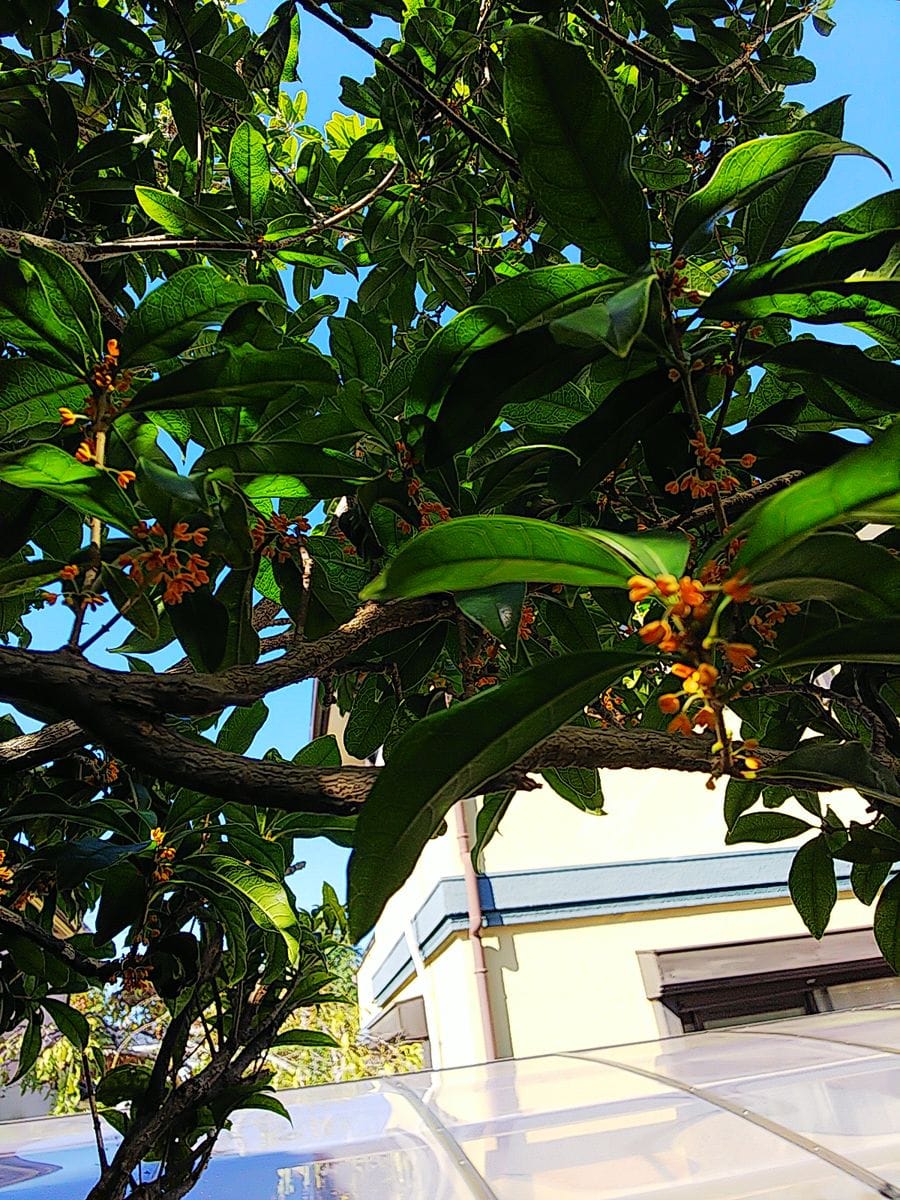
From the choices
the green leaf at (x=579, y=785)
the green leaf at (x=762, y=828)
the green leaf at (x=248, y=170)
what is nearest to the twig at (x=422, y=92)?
the green leaf at (x=248, y=170)

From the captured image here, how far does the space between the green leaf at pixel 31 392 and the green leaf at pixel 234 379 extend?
61 millimetres

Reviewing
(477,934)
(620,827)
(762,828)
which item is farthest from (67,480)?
(620,827)

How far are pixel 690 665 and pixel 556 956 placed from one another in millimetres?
4592

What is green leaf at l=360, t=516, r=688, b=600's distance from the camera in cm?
52

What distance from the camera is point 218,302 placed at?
0.80 m

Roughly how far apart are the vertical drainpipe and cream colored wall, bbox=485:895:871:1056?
11 cm

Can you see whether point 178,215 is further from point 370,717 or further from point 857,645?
point 857,645

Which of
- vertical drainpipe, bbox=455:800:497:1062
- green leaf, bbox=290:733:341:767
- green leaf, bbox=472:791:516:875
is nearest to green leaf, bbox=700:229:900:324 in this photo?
green leaf, bbox=472:791:516:875

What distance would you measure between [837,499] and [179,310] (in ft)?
1.87

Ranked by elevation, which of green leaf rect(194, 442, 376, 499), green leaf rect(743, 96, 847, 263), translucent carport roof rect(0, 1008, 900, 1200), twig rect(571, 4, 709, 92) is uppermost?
twig rect(571, 4, 709, 92)

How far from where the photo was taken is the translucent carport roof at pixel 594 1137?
60.3 inches

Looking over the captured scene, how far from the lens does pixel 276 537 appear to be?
0.98 metres

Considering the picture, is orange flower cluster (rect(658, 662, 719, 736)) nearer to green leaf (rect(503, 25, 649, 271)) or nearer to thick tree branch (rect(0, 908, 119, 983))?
green leaf (rect(503, 25, 649, 271))

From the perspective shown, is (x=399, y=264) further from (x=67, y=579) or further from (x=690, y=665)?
(x=690, y=665)
